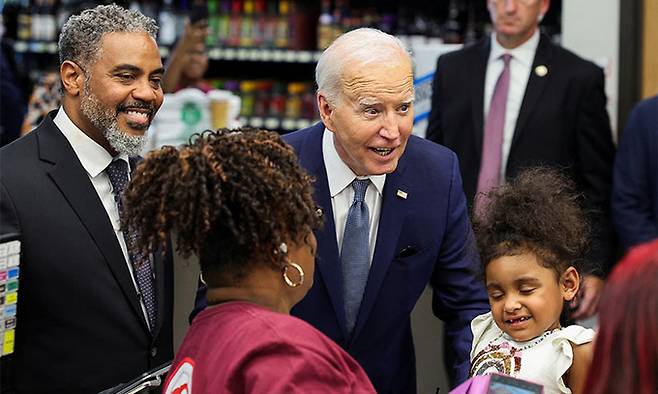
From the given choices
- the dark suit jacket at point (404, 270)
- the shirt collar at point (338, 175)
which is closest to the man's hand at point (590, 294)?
the dark suit jacket at point (404, 270)

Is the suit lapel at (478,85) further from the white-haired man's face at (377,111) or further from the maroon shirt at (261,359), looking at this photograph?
the maroon shirt at (261,359)

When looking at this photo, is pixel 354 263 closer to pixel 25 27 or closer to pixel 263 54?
pixel 263 54

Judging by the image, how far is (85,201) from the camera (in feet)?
7.96

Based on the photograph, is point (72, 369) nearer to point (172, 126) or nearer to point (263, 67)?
point (172, 126)

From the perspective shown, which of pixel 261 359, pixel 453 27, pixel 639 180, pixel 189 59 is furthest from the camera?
pixel 453 27

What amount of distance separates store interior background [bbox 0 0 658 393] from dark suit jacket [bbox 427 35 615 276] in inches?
18.4

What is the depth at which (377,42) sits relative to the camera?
2439 millimetres

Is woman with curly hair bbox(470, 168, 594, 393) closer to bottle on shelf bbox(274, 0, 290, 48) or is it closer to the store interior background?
the store interior background

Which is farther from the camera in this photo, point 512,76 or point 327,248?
point 512,76

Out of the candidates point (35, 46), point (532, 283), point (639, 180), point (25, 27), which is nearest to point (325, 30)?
point (35, 46)

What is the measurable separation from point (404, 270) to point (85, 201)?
0.82 m

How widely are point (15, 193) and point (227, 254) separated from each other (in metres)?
0.82

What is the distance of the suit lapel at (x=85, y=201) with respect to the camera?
7.90 ft

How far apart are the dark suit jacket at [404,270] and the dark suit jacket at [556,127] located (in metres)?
1.45
